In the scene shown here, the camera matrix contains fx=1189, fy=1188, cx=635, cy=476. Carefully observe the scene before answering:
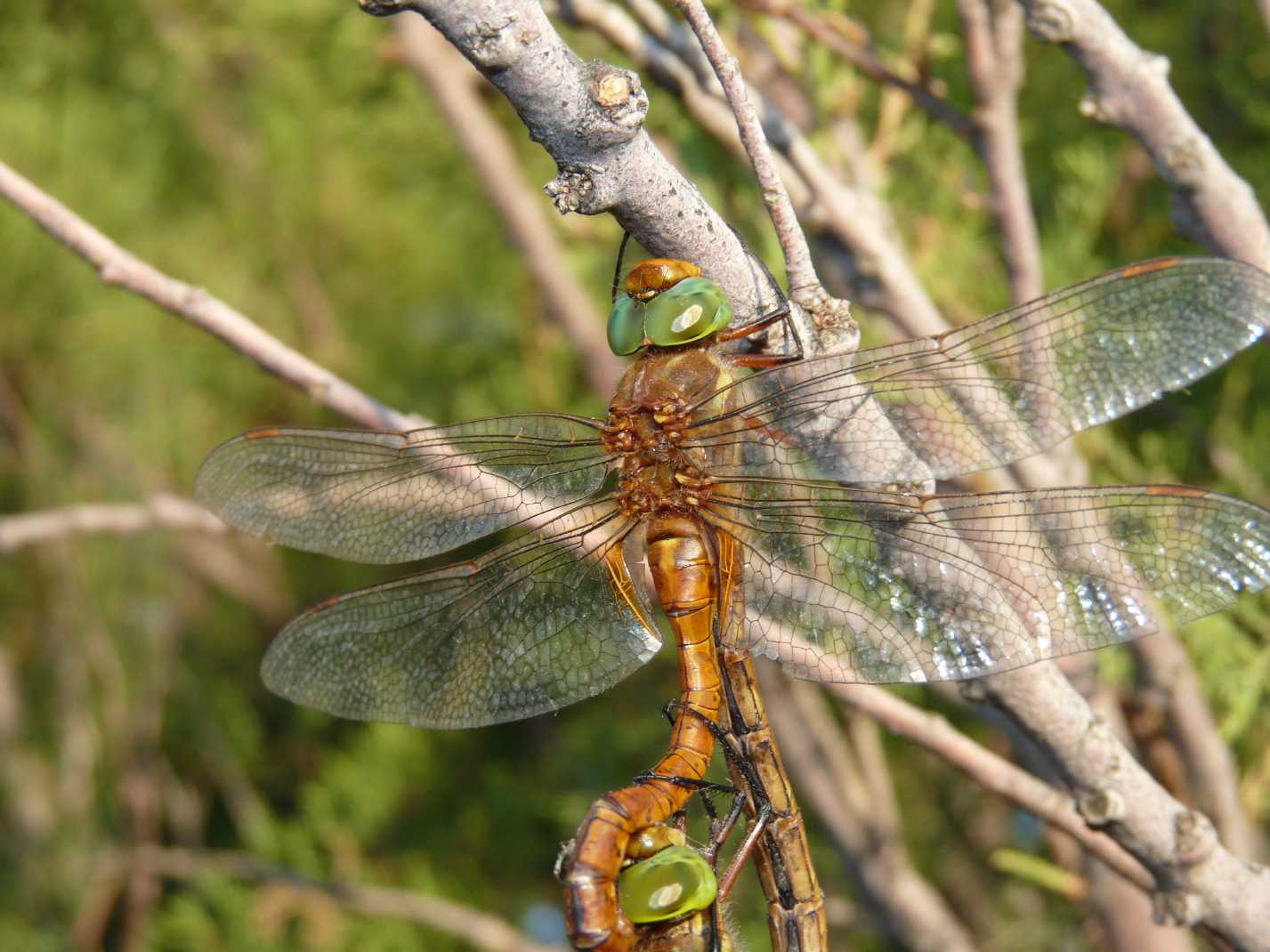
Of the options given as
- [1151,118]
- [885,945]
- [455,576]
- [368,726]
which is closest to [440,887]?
[368,726]

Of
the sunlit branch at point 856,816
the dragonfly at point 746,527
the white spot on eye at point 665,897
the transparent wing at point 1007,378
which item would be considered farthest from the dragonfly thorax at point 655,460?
the sunlit branch at point 856,816

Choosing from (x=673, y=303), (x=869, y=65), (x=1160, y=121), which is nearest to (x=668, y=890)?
(x=673, y=303)

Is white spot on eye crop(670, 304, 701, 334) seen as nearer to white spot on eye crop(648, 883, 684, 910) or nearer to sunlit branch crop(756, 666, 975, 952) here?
white spot on eye crop(648, 883, 684, 910)

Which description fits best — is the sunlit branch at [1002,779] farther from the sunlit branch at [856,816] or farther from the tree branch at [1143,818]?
the sunlit branch at [856,816]

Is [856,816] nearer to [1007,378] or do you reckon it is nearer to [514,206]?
[1007,378]

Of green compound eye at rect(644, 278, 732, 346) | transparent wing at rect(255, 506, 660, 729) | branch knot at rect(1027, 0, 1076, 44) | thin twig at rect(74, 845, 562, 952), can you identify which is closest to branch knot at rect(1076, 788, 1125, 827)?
transparent wing at rect(255, 506, 660, 729)

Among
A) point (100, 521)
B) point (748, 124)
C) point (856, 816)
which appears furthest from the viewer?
point (856, 816)

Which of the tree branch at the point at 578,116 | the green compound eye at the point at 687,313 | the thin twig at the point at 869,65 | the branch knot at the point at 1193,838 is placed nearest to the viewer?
the tree branch at the point at 578,116

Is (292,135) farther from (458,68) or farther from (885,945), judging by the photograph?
(885,945)

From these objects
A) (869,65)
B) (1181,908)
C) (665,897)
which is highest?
(869,65)
